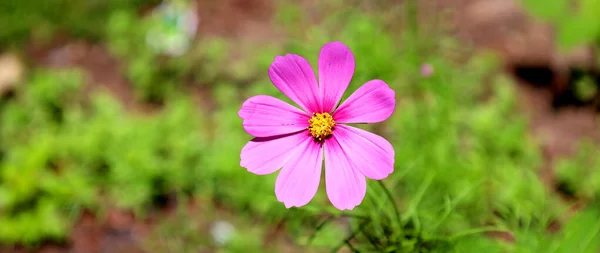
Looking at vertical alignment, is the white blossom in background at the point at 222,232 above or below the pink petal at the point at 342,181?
above

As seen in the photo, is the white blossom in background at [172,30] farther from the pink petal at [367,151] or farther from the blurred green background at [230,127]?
the pink petal at [367,151]

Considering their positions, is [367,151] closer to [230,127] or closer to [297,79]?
[297,79]

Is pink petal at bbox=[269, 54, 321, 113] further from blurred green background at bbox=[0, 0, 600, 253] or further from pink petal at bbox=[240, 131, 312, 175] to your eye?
blurred green background at bbox=[0, 0, 600, 253]

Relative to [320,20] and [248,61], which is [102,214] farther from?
[320,20]

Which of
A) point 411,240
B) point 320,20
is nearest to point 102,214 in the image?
point 320,20

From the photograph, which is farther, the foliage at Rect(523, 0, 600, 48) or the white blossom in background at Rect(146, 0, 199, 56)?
the white blossom in background at Rect(146, 0, 199, 56)

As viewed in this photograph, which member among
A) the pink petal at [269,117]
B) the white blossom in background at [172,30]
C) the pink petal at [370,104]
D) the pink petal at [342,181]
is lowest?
the pink petal at [342,181]

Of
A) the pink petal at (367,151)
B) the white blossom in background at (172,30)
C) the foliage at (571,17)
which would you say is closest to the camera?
the pink petal at (367,151)

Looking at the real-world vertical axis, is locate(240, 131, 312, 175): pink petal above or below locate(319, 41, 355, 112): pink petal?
below

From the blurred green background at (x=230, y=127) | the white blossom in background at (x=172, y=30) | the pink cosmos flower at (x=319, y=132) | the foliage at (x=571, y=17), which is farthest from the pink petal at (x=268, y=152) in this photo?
the white blossom in background at (x=172, y=30)

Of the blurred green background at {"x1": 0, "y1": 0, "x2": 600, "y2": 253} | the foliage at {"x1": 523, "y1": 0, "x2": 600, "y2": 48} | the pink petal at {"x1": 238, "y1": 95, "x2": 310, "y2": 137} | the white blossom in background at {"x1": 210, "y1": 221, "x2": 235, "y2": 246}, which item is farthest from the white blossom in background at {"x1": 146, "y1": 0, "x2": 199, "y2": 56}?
the pink petal at {"x1": 238, "y1": 95, "x2": 310, "y2": 137}
